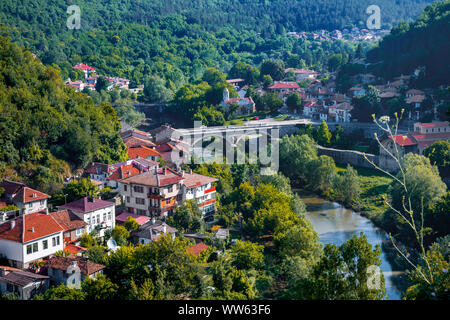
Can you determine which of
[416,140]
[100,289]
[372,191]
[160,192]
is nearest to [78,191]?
[160,192]

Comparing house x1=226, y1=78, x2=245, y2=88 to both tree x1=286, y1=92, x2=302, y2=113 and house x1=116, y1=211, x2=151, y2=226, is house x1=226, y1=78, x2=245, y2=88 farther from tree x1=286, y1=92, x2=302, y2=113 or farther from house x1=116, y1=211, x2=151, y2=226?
house x1=116, y1=211, x2=151, y2=226

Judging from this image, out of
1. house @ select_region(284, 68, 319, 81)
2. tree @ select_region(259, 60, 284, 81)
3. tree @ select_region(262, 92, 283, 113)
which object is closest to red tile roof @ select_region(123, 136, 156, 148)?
tree @ select_region(262, 92, 283, 113)

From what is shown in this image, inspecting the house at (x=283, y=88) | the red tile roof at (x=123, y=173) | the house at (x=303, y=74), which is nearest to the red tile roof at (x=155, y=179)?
the red tile roof at (x=123, y=173)

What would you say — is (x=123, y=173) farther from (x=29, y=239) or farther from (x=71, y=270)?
(x=71, y=270)

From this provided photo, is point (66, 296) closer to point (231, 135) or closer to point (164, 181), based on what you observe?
point (164, 181)

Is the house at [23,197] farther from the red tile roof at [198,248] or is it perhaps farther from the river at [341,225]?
the river at [341,225]
